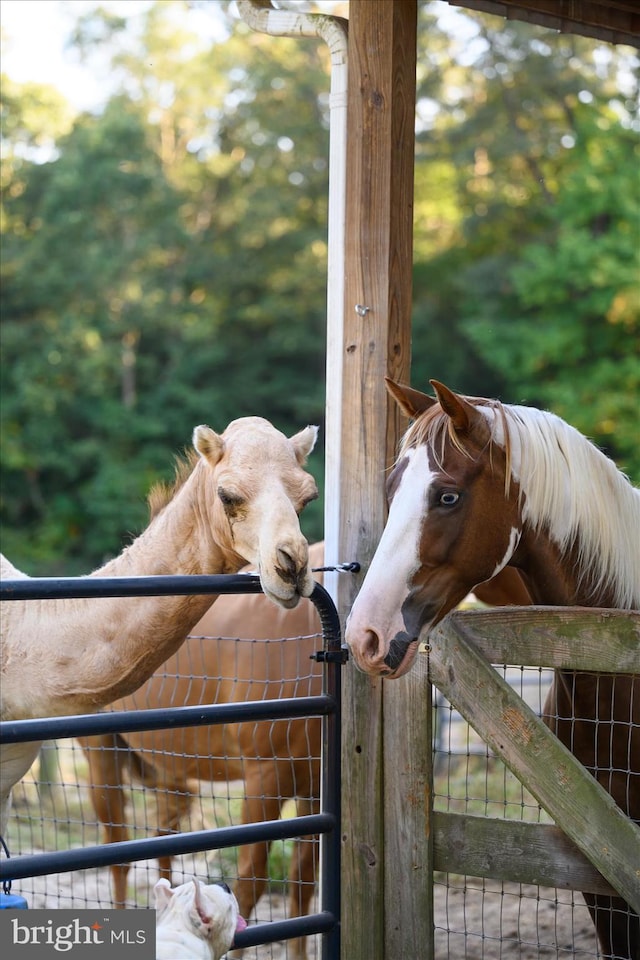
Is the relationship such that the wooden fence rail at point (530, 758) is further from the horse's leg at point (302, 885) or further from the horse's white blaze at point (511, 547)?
the horse's leg at point (302, 885)

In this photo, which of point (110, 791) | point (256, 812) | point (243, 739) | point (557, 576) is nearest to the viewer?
point (557, 576)

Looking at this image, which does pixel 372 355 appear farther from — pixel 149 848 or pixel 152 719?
pixel 149 848

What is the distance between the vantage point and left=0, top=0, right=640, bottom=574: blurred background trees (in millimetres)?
17516

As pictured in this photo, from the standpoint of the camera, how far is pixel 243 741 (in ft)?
14.4

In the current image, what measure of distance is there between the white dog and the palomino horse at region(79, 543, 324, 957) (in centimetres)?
127

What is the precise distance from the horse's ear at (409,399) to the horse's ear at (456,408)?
14 cm

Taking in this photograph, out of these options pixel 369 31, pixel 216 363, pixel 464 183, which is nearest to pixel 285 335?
pixel 216 363

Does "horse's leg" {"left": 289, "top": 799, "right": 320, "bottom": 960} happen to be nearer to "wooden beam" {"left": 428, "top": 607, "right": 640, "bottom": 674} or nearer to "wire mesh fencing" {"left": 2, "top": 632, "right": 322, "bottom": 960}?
"wire mesh fencing" {"left": 2, "top": 632, "right": 322, "bottom": 960}

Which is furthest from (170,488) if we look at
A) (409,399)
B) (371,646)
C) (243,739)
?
(243,739)

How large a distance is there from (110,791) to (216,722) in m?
2.46

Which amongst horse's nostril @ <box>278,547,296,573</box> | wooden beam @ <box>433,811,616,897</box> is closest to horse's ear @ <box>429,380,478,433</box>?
horse's nostril @ <box>278,547,296,573</box>

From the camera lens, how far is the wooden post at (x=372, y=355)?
3.05 meters

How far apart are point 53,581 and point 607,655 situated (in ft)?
4.56

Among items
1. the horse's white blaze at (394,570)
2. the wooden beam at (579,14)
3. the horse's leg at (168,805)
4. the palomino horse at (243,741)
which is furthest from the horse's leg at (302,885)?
the wooden beam at (579,14)
